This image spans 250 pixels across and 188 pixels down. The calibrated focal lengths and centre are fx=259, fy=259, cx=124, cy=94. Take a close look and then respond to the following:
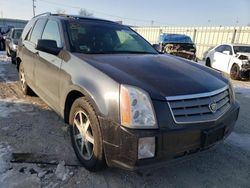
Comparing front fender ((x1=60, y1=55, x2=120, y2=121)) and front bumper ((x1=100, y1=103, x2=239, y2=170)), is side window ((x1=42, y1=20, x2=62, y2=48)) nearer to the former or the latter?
front fender ((x1=60, y1=55, x2=120, y2=121))

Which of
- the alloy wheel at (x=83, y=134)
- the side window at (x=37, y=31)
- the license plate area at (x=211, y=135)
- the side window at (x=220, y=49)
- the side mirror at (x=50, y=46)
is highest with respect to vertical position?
the side window at (x=37, y=31)

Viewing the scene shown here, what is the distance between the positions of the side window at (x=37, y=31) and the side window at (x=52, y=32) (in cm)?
30

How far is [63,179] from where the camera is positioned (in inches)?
108

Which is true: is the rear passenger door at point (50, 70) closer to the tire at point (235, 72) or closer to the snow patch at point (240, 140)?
the snow patch at point (240, 140)

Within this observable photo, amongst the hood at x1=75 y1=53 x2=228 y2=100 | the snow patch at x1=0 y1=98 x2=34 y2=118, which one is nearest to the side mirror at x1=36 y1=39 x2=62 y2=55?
the hood at x1=75 y1=53 x2=228 y2=100

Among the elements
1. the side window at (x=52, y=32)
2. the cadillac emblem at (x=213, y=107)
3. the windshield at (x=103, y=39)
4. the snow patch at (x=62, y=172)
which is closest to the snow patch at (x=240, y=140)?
the cadillac emblem at (x=213, y=107)

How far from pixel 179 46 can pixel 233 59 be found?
3.46m

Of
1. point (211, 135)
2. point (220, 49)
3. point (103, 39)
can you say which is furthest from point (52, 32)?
point (220, 49)

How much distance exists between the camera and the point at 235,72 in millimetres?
10531

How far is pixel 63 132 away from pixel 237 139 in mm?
2680

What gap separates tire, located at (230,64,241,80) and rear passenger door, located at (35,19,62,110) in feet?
27.3

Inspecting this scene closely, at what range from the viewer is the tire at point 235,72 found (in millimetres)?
10288

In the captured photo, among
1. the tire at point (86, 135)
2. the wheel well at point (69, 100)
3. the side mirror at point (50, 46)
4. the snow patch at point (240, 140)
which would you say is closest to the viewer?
the tire at point (86, 135)

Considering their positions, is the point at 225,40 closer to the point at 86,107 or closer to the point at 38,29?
the point at 38,29
